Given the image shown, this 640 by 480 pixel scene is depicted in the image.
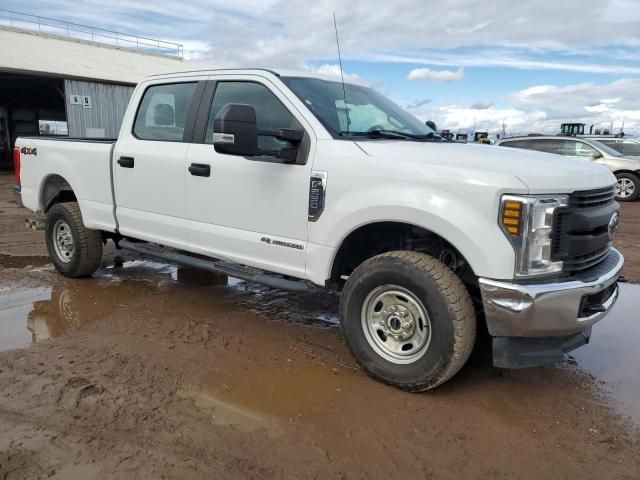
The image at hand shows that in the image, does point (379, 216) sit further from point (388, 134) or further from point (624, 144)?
point (624, 144)

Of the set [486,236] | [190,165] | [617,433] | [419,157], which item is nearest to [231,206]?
[190,165]

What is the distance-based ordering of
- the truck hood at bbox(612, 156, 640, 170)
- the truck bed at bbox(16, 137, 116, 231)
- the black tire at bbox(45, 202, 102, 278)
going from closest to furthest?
the truck bed at bbox(16, 137, 116, 231)
the black tire at bbox(45, 202, 102, 278)
the truck hood at bbox(612, 156, 640, 170)

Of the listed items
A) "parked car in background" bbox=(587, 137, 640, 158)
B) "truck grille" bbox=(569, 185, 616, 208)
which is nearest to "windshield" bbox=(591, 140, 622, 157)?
"parked car in background" bbox=(587, 137, 640, 158)

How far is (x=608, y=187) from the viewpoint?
11.4ft

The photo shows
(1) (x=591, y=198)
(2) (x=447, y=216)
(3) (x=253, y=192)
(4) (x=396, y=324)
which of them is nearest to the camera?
(2) (x=447, y=216)

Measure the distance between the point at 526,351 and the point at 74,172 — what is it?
464cm

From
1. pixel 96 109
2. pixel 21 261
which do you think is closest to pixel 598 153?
pixel 21 261

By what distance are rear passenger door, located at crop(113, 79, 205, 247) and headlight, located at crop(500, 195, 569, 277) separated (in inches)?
106

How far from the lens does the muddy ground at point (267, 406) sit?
8.97 feet

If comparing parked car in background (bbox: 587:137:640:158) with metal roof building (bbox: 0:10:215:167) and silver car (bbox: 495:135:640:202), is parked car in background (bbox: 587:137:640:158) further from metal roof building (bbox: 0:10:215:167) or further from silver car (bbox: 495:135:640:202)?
metal roof building (bbox: 0:10:215:167)

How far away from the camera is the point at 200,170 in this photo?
4332 mm

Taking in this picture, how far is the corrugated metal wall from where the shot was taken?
73.4ft

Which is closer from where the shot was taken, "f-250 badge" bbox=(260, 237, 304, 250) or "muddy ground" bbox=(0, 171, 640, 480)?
"muddy ground" bbox=(0, 171, 640, 480)

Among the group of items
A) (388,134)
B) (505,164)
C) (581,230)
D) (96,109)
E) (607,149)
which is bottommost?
(581,230)
